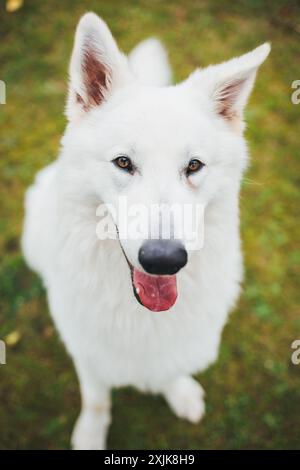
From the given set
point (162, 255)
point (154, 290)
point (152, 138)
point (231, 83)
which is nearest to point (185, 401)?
point (154, 290)

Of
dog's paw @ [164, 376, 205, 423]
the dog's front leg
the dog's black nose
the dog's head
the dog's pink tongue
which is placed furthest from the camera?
dog's paw @ [164, 376, 205, 423]

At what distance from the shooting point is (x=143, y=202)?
1.74 metres

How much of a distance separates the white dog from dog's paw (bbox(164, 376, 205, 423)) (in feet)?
1.88

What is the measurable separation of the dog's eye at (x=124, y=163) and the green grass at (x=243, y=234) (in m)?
1.29

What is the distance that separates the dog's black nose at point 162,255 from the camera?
1612 millimetres

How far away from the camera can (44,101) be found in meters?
4.62

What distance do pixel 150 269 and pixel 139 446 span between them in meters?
1.97

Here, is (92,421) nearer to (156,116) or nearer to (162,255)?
(162,255)

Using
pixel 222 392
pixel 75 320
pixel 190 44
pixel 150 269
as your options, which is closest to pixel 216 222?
pixel 150 269

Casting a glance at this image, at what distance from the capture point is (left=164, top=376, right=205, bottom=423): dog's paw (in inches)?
121

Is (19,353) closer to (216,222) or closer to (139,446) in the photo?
(139,446)

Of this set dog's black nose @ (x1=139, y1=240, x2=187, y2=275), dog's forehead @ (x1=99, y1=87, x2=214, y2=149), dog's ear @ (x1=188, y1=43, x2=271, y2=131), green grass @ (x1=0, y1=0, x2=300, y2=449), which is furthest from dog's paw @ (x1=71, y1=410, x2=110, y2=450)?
dog's ear @ (x1=188, y1=43, x2=271, y2=131)

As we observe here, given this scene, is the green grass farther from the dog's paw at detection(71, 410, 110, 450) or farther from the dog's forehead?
the dog's forehead

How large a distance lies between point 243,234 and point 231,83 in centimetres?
223
